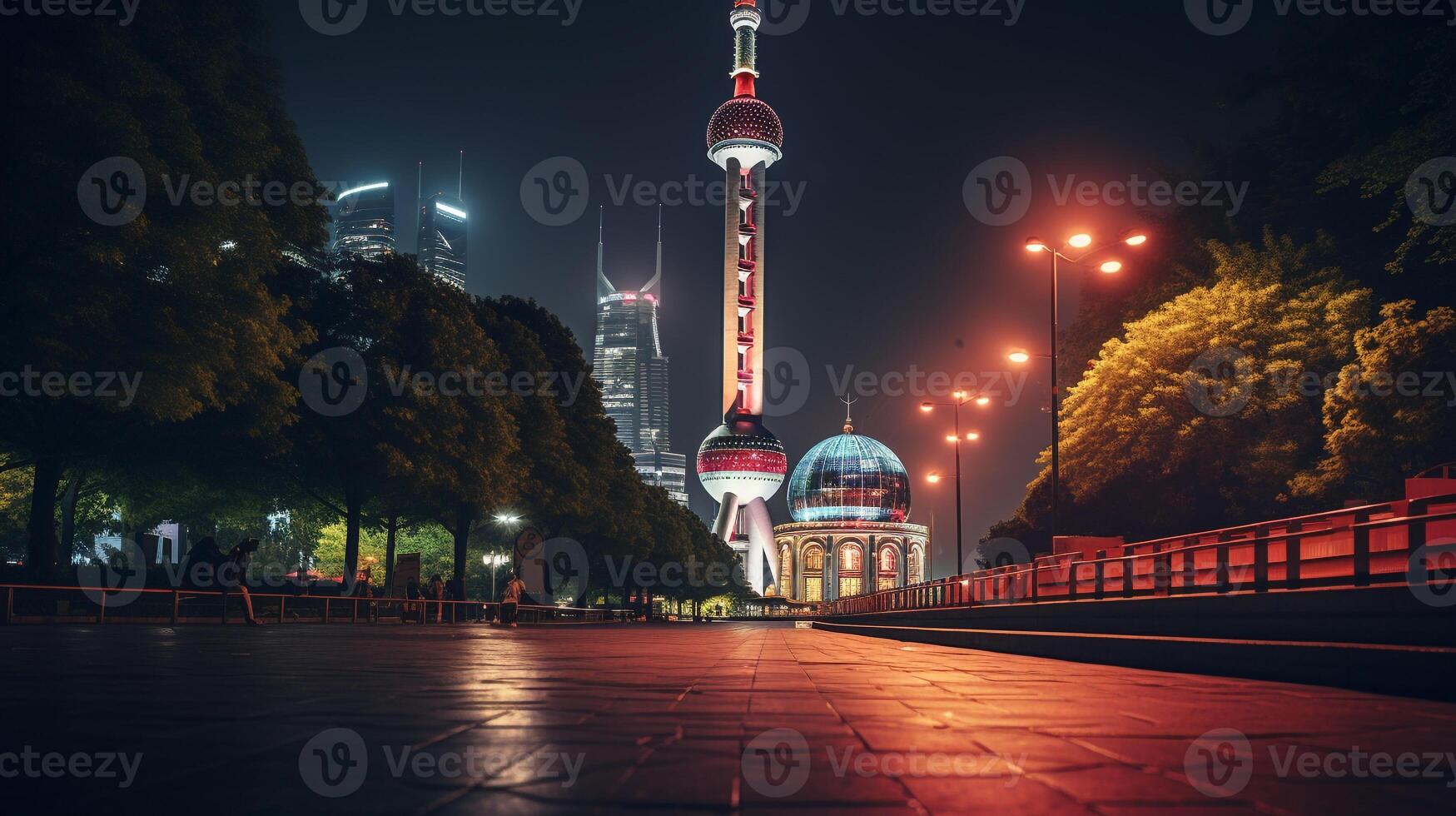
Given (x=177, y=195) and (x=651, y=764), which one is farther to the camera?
(x=177, y=195)

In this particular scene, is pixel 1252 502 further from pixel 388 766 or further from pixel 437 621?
pixel 388 766

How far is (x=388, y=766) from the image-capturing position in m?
3.81

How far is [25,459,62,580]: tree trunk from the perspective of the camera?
2395 cm

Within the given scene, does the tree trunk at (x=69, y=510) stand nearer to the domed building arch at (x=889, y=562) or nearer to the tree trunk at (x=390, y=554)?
the tree trunk at (x=390, y=554)

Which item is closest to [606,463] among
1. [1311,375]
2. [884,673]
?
[1311,375]

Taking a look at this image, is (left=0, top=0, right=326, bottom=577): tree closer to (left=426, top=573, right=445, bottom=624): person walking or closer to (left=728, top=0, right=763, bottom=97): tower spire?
(left=426, top=573, right=445, bottom=624): person walking

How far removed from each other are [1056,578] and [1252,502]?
70.5ft

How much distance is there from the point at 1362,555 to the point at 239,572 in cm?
2077

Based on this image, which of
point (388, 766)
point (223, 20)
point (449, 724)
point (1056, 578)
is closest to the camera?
point (388, 766)

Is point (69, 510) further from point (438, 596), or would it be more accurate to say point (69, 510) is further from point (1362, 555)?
point (1362, 555)

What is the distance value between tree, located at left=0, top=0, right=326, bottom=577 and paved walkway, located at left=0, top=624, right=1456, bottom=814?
1271 cm

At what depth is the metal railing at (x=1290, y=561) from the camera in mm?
10266

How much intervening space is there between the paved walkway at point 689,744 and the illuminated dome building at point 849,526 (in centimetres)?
18547

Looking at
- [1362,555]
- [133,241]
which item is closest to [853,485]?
[133,241]
